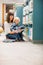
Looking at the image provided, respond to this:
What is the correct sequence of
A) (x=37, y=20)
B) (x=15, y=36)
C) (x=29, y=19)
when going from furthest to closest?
(x=15, y=36), (x=29, y=19), (x=37, y=20)

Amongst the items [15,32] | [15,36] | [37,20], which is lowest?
[15,36]

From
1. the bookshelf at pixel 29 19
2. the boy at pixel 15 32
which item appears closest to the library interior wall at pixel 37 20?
the bookshelf at pixel 29 19

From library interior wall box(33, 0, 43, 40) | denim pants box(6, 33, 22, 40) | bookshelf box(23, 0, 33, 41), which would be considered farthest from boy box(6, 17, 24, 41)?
library interior wall box(33, 0, 43, 40)

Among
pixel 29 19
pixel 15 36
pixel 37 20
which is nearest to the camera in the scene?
pixel 37 20

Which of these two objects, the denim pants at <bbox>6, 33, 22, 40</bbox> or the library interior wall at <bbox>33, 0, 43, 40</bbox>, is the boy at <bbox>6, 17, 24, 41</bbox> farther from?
the library interior wall at <bbox>33, 0, 43, 40</bbox>

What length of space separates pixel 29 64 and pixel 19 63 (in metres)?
0.18

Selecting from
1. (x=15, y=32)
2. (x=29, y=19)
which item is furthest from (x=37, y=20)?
(x=15, y=32)

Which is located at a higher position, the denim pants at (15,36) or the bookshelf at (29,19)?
the bookshelf at (29,19)

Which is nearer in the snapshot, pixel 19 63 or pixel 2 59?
pixel 19 63

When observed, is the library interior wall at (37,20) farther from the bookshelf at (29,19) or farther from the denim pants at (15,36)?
the denim pants at (15,36)

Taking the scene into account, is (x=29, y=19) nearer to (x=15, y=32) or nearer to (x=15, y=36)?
(x=15, y=32)

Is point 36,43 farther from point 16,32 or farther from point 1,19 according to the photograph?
point 1,19


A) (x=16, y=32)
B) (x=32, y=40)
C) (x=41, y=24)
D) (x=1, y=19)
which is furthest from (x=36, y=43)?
(x=1, y=19)

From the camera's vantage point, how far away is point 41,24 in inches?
231
